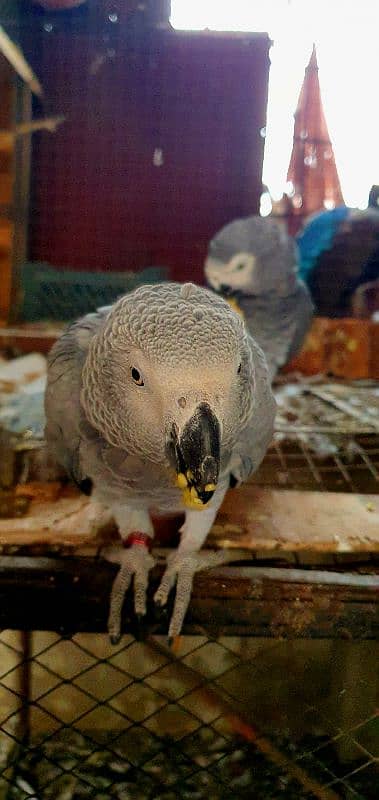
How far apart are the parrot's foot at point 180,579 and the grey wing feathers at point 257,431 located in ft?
0.55

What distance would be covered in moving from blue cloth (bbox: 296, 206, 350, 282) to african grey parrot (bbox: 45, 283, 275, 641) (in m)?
1.68

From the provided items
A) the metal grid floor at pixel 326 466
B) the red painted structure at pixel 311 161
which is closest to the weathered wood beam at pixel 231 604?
the metal grid floor at pixel 326 466

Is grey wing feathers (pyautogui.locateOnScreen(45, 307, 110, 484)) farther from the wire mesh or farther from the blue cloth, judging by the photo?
the blue cloth

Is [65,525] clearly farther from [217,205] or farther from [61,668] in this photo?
[217,205]

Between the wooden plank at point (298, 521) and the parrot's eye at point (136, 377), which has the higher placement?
the parrot's eye at point (136, 377)

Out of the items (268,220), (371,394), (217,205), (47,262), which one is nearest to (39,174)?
(47,262)

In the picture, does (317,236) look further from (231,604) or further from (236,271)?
(231,604)

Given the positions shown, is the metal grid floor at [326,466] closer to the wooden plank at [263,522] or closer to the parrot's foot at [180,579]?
the wooden plank at [263,522]

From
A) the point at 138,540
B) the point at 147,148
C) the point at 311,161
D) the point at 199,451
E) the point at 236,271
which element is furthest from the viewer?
the point at 147,148

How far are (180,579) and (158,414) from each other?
12.0 inches

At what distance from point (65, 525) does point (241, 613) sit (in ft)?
1.32

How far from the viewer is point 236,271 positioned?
2.00 metres

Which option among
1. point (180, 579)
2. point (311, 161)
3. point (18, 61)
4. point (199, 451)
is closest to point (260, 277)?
point (311, 161)

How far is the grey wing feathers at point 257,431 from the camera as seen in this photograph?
3.08 feet
